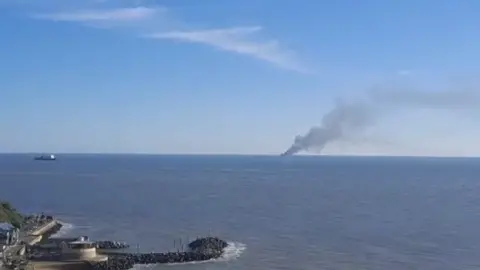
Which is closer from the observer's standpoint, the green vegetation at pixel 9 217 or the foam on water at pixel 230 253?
the foam on water at pixel 230 253

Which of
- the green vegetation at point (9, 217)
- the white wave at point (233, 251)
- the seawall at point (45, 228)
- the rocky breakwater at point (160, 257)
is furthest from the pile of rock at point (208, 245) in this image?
the green vegetation at point (9, 217)

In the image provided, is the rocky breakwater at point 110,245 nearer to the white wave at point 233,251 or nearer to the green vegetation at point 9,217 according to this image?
the white wave at point 233,251

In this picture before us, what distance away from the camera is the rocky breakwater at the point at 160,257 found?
5178 centimetres

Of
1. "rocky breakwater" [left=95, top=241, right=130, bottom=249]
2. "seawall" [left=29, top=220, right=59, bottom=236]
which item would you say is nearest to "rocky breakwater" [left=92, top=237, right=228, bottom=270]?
"rocky breakwater" [left=95, top=241, right=130, bottom=249]

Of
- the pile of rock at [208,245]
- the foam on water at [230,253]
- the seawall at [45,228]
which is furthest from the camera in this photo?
the seawall at [45,228]

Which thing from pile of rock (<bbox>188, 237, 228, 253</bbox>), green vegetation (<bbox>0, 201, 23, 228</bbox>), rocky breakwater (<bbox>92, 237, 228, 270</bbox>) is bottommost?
rocky breakwater (<bbox>92, 237, 228, 270</bbox>)

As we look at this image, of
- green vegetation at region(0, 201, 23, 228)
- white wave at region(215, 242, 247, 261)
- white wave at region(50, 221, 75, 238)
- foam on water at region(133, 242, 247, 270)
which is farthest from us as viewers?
green vegetation at region(0, 201, 23, 228)

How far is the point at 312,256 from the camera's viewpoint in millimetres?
60188

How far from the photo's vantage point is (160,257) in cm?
5638

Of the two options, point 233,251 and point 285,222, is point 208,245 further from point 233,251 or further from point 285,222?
point 285,222

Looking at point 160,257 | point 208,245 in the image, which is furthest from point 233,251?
point 160,257

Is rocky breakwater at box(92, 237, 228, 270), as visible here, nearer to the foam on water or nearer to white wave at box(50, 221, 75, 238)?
the foam on water

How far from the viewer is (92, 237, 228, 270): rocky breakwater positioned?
51.8 m

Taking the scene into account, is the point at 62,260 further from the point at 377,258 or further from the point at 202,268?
the point at 377,258
